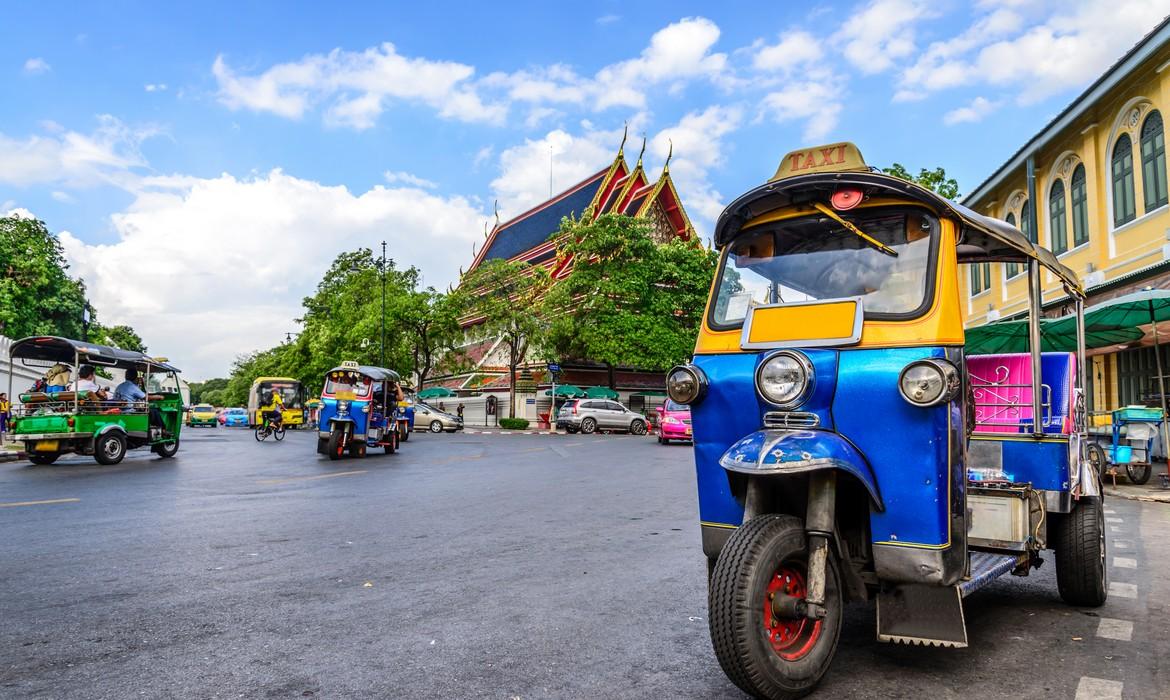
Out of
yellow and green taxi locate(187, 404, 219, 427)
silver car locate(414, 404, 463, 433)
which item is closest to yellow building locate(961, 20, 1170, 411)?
silver car locate(414, 404, 463, 433)

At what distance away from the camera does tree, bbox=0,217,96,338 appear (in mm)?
33531

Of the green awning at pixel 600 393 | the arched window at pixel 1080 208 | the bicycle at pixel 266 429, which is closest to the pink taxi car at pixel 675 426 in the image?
the arched window at pixel 1080 208

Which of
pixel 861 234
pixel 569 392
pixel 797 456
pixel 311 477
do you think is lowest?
pixel 311 477

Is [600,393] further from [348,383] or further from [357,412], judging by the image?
[357,412]

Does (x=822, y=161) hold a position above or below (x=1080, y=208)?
below

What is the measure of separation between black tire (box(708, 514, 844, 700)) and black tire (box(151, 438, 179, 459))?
54.5 ft

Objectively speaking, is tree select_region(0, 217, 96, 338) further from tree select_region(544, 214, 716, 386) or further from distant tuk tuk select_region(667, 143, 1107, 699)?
distant tuk tuk select_region(667, 143, 1107, 699)

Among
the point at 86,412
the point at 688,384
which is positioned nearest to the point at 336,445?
the point at 86,412

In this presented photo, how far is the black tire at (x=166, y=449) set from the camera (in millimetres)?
16766

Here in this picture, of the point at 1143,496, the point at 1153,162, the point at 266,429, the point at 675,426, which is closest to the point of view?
the point at 1143,496

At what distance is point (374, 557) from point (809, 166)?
413 cm

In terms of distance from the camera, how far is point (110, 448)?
1491cm

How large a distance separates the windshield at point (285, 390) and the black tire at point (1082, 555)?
4675 cm

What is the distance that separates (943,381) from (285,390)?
160 ft
